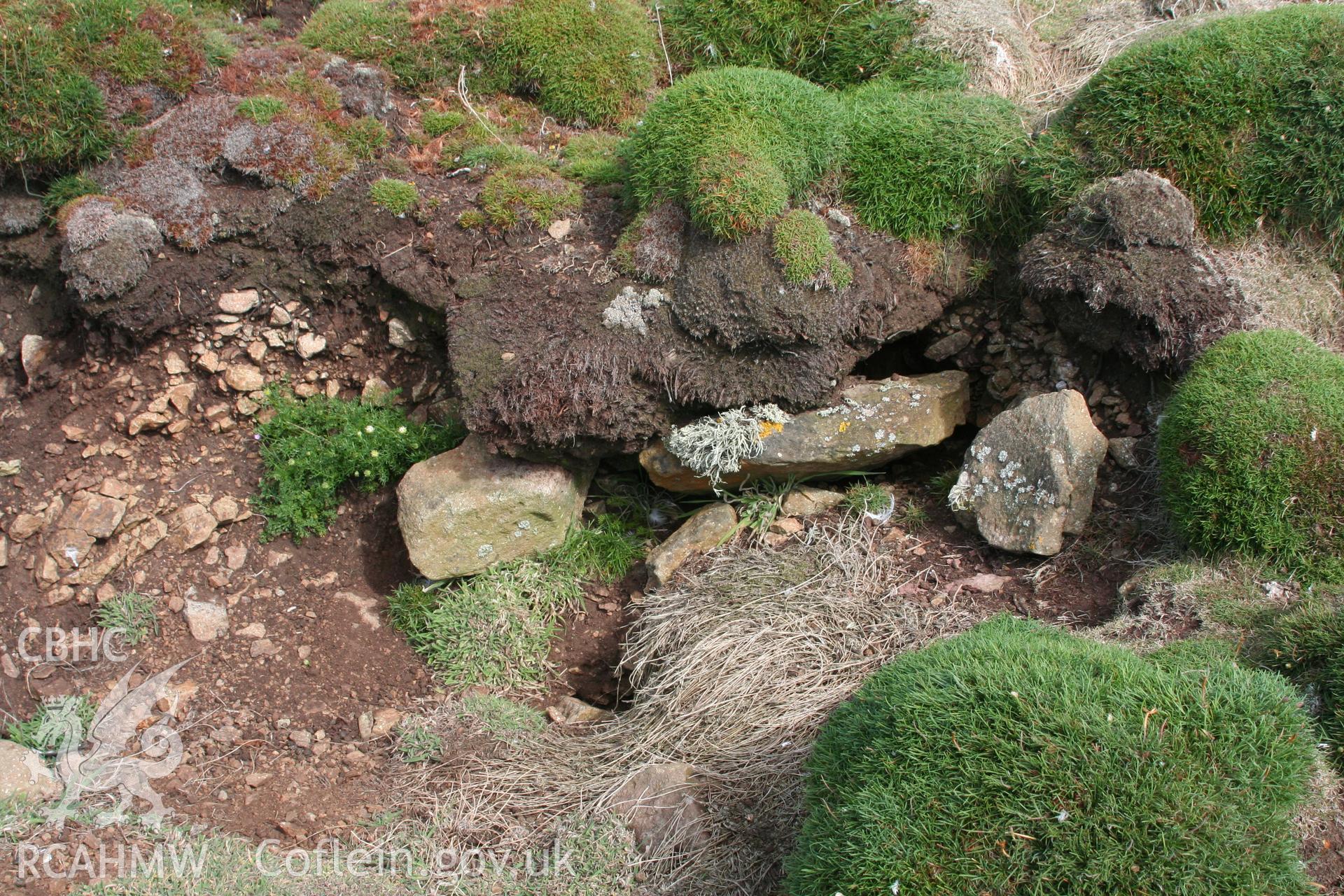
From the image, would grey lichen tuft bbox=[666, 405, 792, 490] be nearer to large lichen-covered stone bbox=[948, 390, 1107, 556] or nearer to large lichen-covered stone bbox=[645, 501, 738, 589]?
large lichen-covered stone bbox=[645, 501, 738, 589]

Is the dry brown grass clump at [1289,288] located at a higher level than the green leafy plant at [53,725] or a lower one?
higher

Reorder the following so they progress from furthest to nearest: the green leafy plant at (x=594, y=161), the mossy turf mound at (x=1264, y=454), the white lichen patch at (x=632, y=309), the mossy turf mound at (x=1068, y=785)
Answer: the green leafy plant at (x=594, y=161) < the white lichen patch at (x=632, y=309) < the mossy turf mound at (x=1264, y=454) < the mossy turf mound at (x=1068, y=785)

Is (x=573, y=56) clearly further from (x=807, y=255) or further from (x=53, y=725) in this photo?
(x=53, y=725)

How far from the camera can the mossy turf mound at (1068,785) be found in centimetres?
234

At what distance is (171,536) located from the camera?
4.98 meters

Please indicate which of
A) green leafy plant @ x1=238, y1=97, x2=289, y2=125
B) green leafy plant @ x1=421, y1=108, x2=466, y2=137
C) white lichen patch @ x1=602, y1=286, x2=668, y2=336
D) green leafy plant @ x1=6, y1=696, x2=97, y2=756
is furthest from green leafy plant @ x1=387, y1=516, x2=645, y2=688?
green leafy plant @ x1=238, y1=97, x2=289, y2=125

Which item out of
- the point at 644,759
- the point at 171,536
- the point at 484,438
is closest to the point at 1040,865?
the point at 644,759

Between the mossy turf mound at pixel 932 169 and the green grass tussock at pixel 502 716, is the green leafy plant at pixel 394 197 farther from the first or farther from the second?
the green grass tussock at pixel 502 716

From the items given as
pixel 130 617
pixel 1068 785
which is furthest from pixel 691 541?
pixel 130 617

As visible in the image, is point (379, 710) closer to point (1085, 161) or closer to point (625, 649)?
point (625, 649)

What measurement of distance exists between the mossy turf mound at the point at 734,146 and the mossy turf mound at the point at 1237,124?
48.4 inches

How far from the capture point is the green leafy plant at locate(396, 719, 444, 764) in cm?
425

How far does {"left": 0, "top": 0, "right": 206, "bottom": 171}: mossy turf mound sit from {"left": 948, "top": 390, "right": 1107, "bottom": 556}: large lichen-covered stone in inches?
206

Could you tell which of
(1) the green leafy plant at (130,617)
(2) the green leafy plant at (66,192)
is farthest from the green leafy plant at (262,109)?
(1) the green leafy plant at (130,617)
